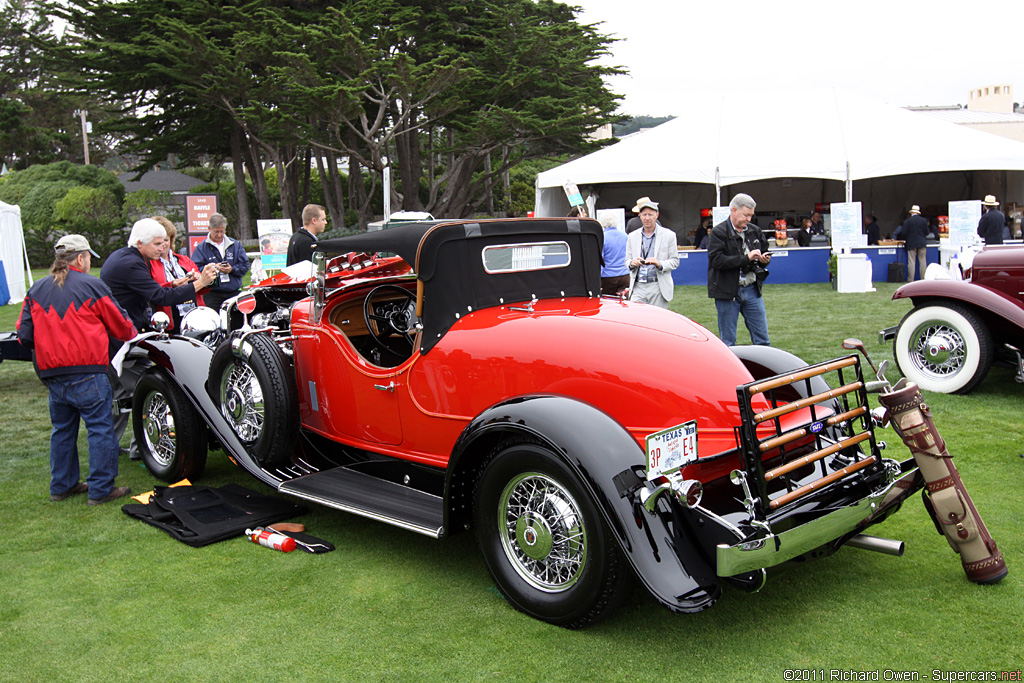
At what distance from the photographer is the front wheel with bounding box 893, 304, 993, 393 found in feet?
21.1

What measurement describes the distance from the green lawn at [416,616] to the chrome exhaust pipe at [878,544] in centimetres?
21

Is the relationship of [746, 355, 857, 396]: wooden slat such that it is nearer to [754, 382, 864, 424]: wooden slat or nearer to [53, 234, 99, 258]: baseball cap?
[754, 382, 864, 424]: wooden slat

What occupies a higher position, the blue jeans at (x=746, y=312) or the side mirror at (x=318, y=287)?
the side mirror at (x=318, y=287)

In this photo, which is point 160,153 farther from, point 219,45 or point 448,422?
point 448,422

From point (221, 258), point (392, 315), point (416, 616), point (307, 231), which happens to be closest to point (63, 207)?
point (221, 258)

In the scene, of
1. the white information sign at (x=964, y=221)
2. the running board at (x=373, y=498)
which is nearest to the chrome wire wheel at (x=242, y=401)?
the running board at (x=373, y=498)

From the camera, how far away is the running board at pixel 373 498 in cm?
350

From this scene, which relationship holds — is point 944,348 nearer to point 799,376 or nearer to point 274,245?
point 799,376

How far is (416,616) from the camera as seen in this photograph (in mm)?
3236

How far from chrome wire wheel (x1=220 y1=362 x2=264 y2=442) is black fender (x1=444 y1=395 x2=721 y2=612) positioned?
1.97 meters

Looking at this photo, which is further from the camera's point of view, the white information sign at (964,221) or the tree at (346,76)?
the tree at (346,76)

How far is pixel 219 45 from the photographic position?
26.5 metres

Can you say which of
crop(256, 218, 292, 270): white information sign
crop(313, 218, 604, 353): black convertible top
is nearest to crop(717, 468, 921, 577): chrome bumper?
crop(313, 218, 604, 353): black convertible top

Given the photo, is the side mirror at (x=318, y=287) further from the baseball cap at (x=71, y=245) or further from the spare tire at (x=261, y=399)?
the baseball cap at (x=71, y=245)
